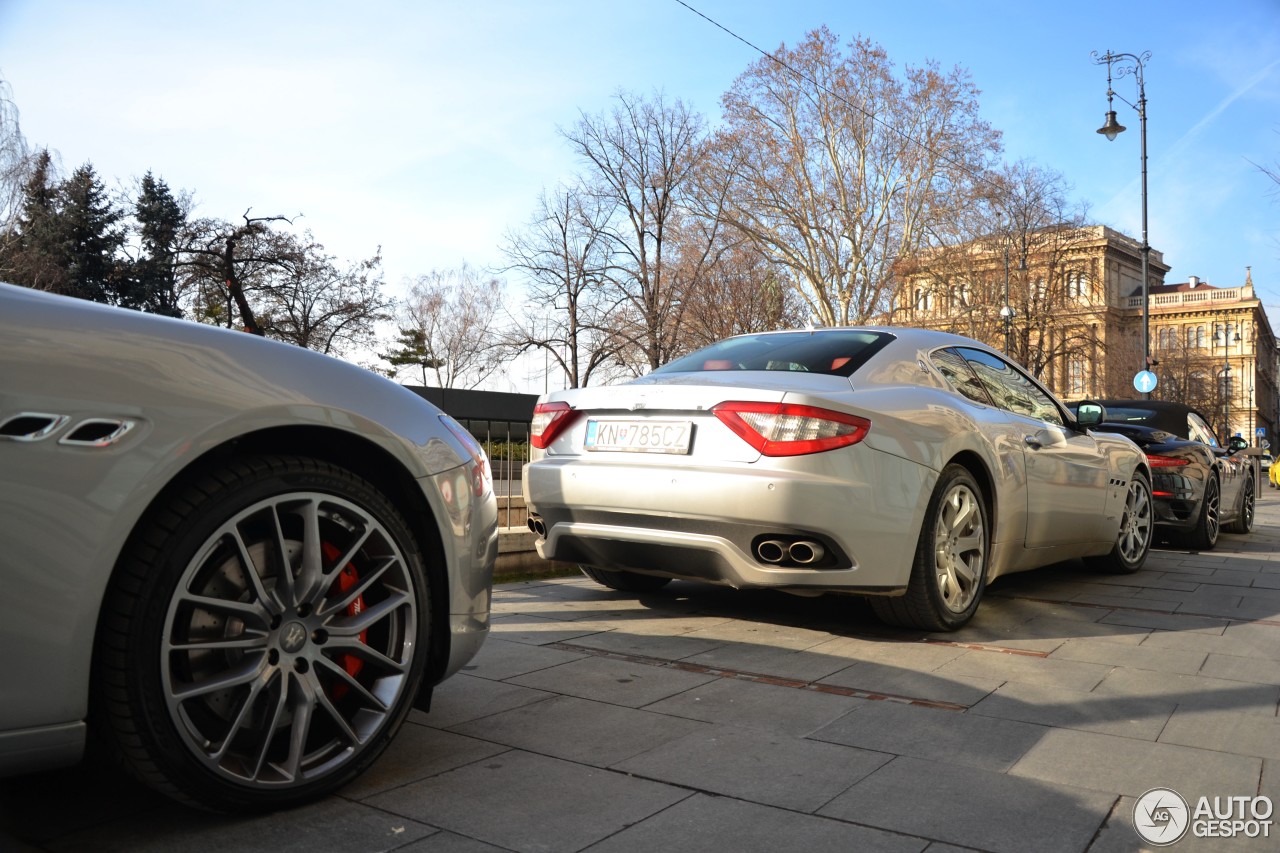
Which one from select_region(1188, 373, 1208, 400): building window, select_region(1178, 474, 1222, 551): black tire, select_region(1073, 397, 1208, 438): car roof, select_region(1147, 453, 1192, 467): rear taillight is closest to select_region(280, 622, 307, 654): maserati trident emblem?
select_region(1147, 453, 1192, 467): rear taillight

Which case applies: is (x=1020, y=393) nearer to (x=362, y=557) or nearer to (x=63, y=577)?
(x=362, y=557)

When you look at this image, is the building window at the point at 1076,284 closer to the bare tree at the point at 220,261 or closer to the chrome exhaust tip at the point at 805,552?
the bare tree at the point at 220,261

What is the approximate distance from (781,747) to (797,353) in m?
2.32

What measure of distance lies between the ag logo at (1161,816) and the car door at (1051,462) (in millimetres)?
2916

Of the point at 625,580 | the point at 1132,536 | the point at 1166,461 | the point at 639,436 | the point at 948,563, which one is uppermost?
the point at 639,436

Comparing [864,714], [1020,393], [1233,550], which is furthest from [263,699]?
[1233,550]

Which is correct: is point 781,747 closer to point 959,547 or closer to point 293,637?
point 293,637

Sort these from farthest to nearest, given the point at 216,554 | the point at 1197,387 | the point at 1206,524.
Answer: the point at 1197,387
the point at 1206,524
the point at 216,554

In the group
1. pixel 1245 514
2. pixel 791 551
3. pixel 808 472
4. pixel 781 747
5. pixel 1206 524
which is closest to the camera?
pixel 781 747

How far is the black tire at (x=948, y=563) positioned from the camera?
4.48m

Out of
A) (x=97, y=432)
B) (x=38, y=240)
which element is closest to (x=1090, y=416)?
(x=97, y=432)

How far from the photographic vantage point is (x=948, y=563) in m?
4.66

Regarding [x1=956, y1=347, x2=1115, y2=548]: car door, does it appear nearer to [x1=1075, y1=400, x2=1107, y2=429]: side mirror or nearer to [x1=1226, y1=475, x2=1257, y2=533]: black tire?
[x1=1075, y1=400, x2=1107, y2=429]: side mirror

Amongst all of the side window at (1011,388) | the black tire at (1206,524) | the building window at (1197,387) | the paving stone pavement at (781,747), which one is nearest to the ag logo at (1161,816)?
the paving stone pavement at (781,747)
